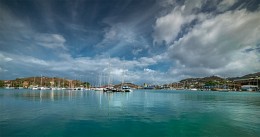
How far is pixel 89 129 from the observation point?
78.8 feet

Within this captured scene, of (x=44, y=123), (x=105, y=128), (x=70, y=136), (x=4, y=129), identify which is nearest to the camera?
(x=70, y=136)

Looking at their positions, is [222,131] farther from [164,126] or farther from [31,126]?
[31,126]

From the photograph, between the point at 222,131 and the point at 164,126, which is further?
the point at 164,126

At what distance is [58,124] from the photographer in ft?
86.5

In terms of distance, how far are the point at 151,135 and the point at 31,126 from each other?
52.3 ft

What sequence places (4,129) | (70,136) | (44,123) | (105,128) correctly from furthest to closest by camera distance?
1. (44,123)
2. (105,128)
3. (4,129)
4. (70,136)

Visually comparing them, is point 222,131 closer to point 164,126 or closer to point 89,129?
point 164,126

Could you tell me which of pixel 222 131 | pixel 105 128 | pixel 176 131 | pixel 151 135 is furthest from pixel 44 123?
pixel 222 131

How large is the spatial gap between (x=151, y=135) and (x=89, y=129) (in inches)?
318

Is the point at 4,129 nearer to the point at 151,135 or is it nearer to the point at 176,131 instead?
the point at 151,135

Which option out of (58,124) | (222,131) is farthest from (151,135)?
(58,124)

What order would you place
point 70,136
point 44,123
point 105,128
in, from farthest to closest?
point 44,123 < point 105,128 < point 70,136

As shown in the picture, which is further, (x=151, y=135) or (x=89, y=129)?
(x=89, y=129)

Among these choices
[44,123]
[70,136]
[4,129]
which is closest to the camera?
[70,136]
